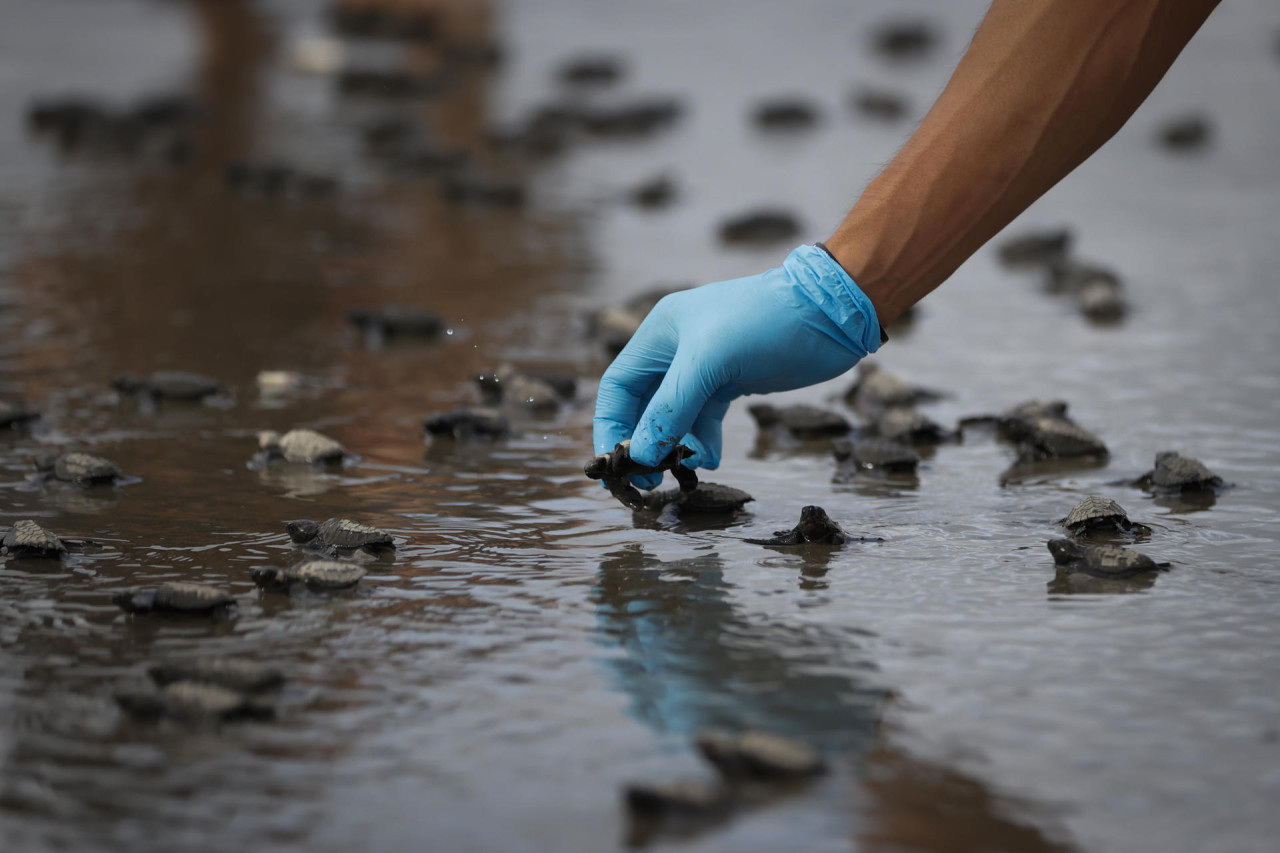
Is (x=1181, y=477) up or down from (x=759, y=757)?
up

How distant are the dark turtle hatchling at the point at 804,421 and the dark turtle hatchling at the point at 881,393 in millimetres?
195

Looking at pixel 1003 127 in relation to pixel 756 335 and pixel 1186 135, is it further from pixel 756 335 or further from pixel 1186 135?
pixel 1186 135

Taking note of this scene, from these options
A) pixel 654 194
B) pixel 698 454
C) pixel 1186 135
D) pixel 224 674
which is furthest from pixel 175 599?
pixel 1186 135

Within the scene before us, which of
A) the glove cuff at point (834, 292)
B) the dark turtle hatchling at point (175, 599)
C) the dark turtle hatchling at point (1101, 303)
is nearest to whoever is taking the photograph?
the dark turtle hatchling at point (175, 599)

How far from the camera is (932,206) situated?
223 centimetres

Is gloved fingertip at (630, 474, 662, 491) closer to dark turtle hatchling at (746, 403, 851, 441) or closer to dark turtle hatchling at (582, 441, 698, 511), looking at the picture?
dark turtle hatchling at (582, 441, 698, 511)

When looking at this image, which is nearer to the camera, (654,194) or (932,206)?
(932,206)

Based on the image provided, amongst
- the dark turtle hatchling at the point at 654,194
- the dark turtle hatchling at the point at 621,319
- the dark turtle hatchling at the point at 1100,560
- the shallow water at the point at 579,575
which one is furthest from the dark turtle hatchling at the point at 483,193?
the dark turtle hatchling at the point at 1100,560

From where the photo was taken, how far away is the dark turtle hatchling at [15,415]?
9.41 ft

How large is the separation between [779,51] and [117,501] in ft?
23.7

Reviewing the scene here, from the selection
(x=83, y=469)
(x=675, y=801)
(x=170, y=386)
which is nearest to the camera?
(x=675, y=801)

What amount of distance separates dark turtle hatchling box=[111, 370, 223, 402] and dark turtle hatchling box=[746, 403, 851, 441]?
1162 millimetres

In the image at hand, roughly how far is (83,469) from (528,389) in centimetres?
94

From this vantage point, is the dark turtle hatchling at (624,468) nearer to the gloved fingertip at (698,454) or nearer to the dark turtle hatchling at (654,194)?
the gloved fingertip at (698,454)
